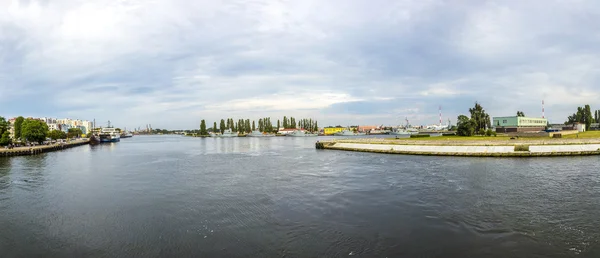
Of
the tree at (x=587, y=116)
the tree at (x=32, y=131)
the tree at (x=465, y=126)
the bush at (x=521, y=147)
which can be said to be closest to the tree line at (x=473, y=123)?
the tree at (x=465, y=126)

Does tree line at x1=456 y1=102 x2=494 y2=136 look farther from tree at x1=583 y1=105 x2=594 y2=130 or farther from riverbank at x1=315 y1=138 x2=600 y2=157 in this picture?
tree at x1=583 y1=105 x2=594 y2=130

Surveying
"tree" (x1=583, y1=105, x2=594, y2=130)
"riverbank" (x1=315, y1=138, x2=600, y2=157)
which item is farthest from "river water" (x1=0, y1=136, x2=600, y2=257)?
"tree" (x1=583, y1=105, x2=594, y2=130)

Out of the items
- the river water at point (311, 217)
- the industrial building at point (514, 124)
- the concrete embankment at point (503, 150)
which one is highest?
the industrial building at point (514, 124)

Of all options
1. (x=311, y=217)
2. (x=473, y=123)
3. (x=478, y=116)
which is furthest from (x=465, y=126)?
(x=311, y=217)

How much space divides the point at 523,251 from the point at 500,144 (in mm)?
48000

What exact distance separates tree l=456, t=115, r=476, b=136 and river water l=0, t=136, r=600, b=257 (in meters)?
51.6

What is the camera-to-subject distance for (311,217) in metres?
18.7

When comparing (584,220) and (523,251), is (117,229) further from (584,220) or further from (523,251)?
(584,220)

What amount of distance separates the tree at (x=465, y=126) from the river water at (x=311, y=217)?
51648 mm

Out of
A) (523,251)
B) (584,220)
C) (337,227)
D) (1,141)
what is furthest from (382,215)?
(1,141)

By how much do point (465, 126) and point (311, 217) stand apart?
255 feet

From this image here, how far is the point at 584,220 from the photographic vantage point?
17016 mm

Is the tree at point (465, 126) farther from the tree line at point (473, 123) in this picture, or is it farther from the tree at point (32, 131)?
the tree at point (32, 131)

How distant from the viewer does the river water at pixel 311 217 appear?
14.2m
